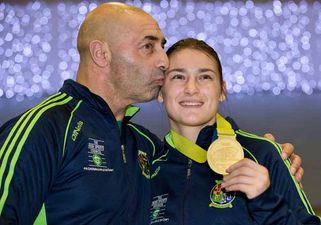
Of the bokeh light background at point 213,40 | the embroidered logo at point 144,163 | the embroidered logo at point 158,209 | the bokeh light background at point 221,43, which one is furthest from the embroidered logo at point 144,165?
the bokeh light background at point 213,40

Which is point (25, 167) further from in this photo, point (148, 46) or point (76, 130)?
point (148, 46)

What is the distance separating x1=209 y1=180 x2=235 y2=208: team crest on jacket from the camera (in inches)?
62.3

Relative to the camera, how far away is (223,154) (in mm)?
1550

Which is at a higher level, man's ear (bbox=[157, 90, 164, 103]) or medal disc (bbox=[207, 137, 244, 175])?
man's ear (bbox=[157, 90, 164, 103])

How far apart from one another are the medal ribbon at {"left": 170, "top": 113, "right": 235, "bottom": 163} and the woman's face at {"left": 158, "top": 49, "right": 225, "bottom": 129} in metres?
0.05

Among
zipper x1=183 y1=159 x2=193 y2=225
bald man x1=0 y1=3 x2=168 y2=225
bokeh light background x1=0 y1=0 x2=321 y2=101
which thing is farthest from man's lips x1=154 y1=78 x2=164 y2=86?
bokeh light background x1=0 y1=0 x2=321 y2=101

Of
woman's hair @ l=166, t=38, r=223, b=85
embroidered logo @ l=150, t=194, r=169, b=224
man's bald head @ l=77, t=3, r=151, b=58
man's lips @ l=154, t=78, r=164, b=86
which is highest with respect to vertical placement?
man's bald head @ l=77, t=3, r=151, b=58

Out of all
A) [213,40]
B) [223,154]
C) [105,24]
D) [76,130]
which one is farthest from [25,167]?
[213,40]

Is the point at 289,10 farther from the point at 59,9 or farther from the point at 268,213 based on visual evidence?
the point at 268,213

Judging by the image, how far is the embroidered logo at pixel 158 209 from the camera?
162 centimetres

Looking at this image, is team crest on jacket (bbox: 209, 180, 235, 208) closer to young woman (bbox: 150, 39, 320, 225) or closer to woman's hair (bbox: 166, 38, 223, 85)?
young woman (bbox: 150, 39, 320, 225)

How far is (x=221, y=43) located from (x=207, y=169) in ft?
8.66

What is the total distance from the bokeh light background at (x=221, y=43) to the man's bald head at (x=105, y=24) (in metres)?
2.09

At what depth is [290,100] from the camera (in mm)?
4039
